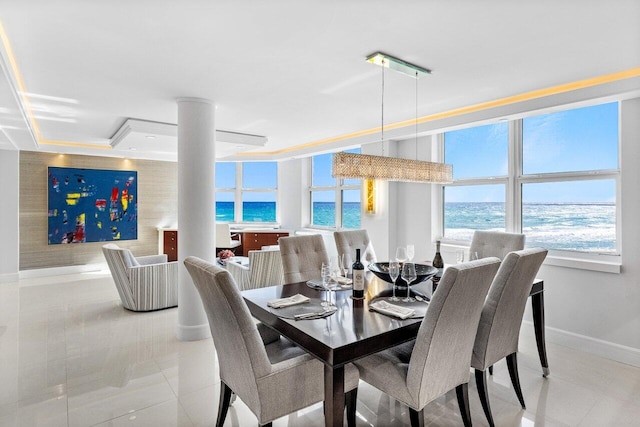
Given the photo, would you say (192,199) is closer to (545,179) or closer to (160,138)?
(160,138)

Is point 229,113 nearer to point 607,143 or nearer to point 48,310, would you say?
point 48,310

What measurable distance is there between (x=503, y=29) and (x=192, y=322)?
11.9 feet

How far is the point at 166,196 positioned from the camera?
777cm

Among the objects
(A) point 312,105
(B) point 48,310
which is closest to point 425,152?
(A) point 312,105

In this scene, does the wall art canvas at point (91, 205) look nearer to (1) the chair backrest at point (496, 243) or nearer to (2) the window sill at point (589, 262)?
(1) the chair backrest at point (496, 243)

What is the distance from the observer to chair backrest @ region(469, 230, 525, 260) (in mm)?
3336

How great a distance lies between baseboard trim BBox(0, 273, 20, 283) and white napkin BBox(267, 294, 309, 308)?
641 centimetres

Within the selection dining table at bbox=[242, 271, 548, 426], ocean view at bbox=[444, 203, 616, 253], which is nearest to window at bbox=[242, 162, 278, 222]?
ocean view at bbox=[444, 203, 616, 253]

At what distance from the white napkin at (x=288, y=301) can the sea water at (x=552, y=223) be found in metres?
2.93

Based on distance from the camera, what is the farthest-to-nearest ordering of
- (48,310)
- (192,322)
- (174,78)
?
1. (48,310)
2. (192,322)
3. (174,78)

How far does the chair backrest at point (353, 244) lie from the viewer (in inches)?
147

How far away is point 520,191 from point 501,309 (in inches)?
88.2

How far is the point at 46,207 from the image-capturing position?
21.7 feet

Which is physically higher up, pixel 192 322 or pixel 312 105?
pixel 312 105
